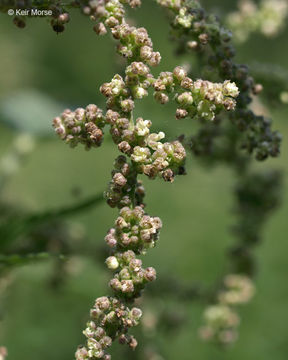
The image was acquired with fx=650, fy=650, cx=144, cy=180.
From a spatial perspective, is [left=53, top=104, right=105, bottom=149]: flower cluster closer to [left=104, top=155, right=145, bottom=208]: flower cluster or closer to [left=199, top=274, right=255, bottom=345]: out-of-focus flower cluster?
[left=104, top=155, right=145, bottom=208]: flower cluster

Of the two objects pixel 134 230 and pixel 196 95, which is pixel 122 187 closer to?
pixel 134 230

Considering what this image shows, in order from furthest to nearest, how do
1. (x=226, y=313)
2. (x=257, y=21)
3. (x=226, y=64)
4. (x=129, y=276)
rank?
(x=257, y=21) → (x=226, y=313) → (x=226, y=64) → (x=129, y=276)

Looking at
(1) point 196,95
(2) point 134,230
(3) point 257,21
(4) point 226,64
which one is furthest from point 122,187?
(3) point 257,21

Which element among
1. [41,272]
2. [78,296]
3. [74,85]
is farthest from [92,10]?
[74,85]

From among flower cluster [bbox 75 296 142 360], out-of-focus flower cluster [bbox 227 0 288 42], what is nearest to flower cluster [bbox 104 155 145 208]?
flower cluster [bbox 75 296 142 360]

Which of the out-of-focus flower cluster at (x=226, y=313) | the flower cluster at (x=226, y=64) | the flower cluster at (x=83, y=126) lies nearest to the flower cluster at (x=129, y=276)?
the flower cluster at (x=83, y=126)

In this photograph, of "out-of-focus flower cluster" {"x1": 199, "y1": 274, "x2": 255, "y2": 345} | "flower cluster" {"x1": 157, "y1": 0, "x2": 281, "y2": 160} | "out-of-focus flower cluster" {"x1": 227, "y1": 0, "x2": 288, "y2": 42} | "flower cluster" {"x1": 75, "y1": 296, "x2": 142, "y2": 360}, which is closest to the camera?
"flower cluster" {"x1": 75, "y1": 296, "x2": 142, "y2": 360}
